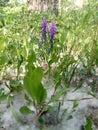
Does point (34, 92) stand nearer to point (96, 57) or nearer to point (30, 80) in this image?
point (30, 80)

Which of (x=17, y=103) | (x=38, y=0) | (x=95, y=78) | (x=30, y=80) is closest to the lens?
(x=30, y=80)

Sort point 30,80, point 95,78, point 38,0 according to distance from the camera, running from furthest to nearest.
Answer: point 38,0, point 95,78, point 30,80

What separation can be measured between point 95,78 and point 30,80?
2.48ft

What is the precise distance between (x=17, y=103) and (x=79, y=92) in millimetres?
407

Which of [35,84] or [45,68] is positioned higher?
[35,84]

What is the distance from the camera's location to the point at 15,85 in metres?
1.51

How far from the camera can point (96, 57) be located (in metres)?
1.89

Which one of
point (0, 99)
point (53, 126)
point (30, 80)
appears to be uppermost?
point (30, 80)

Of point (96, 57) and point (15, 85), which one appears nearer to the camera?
point (15, 85)

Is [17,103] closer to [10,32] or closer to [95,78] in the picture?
[95,78]

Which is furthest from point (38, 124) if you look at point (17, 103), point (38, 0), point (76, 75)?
point (38, 0)

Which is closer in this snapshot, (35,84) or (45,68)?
(35,84)

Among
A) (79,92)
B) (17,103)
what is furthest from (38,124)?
(79,92)

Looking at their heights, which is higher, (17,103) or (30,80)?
(30,80)
